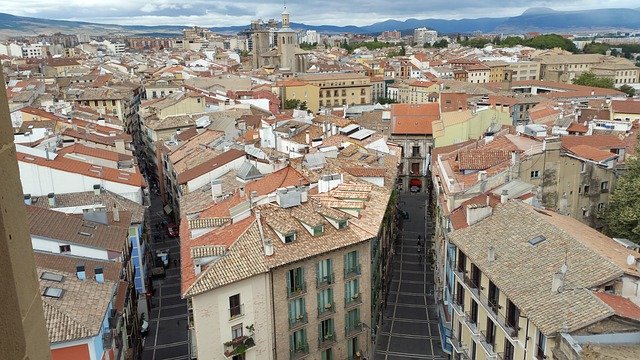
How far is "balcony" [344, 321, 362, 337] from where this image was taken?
129 ft

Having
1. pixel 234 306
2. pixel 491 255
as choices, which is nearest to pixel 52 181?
pixel 234 306

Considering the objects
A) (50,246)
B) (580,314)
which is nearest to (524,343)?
(580,314)

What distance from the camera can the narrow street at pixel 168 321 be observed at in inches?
1779

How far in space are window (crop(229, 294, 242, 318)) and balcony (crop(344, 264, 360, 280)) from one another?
796cm

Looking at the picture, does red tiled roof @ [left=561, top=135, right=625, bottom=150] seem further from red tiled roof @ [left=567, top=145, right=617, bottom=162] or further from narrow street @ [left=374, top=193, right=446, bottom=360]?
narrow street @ [left=374, top=193, right=446, bottom=360]

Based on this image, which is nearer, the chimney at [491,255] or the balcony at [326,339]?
the chimney at [491,255]

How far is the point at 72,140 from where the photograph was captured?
223ft

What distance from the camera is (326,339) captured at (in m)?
38.2

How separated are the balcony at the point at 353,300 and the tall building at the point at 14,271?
114 feet

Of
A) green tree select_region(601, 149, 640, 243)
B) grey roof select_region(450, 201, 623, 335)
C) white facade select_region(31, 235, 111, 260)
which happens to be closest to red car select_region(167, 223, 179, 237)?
white facade select_region(31, 235, 111, 260)

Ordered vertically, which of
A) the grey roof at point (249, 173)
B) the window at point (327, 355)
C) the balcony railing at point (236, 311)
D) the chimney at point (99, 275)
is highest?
the grey roof at point (249, 173)

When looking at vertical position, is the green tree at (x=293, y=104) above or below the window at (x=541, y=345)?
below

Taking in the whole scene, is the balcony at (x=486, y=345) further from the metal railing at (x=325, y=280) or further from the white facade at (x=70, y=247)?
the white facade at (x=70, y=247)

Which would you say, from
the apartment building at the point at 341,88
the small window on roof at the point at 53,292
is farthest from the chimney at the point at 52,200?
the apartment building at the point at 341,88
